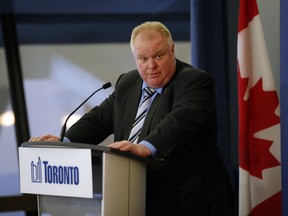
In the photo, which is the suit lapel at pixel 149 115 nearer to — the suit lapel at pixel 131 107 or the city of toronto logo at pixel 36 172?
the suit lapel at pixel 131 107

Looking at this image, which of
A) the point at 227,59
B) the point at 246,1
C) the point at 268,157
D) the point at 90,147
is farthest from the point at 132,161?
the point at 227,59

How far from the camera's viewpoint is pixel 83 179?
2172 mm

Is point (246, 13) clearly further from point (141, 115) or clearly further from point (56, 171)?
point (56, 171)

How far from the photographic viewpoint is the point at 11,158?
639 centimetres

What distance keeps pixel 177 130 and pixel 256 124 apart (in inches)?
Result: 45.1

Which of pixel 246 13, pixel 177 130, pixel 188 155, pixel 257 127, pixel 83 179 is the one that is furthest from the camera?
pixel 246 13

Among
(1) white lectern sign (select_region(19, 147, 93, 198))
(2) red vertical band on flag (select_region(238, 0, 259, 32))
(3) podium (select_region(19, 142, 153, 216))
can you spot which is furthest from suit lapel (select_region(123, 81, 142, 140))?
(2) red vertical band on flag (select_region(238, 0, 259, 32))

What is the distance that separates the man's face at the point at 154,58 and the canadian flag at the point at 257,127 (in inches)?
36.9

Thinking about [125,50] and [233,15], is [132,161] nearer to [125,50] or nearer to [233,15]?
[233,15]

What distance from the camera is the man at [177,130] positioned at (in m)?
2.41

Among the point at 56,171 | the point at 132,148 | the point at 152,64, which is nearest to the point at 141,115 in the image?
the point at 152,64

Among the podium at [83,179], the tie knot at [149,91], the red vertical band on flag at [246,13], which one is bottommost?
the podium at [83,179]

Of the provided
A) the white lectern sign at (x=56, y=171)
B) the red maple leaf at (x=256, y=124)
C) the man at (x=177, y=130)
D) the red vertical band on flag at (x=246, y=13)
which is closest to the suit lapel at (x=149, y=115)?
the man at (x=177, y=130)

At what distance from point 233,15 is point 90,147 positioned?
8.96ft
